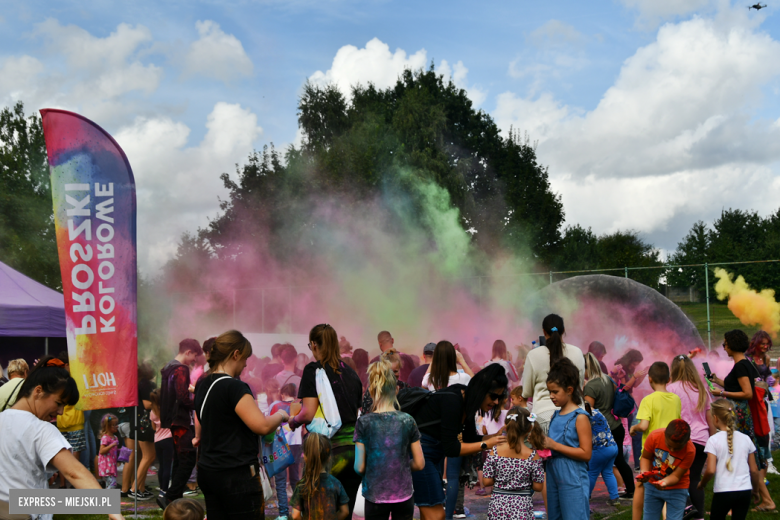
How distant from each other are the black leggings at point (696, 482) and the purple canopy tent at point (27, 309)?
28.3ft

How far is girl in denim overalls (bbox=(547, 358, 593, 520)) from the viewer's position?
4156 millimetres

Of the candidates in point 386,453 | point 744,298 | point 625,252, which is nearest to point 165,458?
point 386,453

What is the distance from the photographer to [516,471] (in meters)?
4.18

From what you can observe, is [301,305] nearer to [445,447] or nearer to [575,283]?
[575,283]

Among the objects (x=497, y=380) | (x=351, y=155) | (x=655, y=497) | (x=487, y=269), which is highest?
(x=351, y=155)

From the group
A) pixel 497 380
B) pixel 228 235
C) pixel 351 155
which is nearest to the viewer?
pixel 497 380

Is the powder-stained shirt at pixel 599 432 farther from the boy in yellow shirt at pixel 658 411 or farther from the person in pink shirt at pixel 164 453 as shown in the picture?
the person in pink shirt at pixel 164 453

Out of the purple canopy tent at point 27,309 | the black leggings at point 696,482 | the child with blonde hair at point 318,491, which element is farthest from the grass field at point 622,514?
the purple canopy tent at point 27,309

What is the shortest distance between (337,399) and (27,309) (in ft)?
24.7

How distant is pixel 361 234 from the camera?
25656 millimetres

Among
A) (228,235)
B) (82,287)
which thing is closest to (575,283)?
(82,287)

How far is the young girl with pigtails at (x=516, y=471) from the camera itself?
4.15 meters

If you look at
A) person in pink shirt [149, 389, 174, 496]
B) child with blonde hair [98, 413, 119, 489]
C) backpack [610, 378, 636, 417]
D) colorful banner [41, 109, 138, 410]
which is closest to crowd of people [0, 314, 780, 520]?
backpack [610, 378, 636, 417]

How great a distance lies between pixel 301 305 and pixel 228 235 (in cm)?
1196
